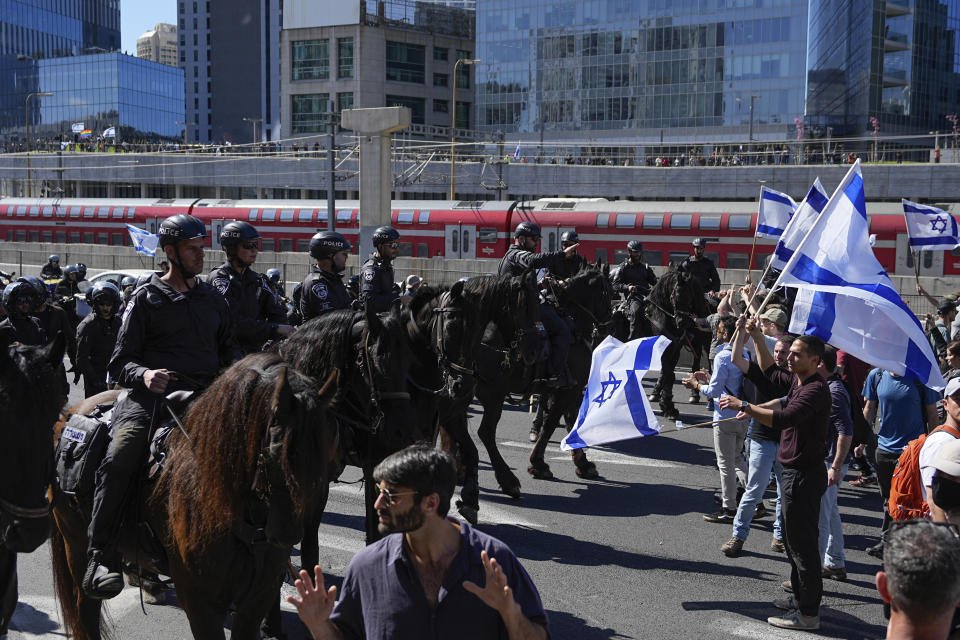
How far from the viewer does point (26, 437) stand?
5090mm

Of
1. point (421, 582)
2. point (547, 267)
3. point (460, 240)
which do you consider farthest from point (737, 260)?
point (421, 582)

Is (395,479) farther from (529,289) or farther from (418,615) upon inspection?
(529,289)

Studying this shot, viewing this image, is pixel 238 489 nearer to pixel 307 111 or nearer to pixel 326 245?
pixel 326 245

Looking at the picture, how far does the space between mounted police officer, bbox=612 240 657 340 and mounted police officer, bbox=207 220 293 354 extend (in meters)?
9.07

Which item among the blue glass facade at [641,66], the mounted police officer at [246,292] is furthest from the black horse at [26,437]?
the blue glass facade at [641,66]

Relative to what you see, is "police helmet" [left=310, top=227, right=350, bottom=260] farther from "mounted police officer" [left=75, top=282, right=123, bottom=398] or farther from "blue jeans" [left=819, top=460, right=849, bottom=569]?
"blue jeans" [left=819, top=460, right=849, bottom=569]

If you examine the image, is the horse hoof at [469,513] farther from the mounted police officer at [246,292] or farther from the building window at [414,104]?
the building window at [414,104]

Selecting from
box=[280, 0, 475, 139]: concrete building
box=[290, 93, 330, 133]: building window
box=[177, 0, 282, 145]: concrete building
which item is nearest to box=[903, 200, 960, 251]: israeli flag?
box=[280, 0, 475, 139]: concrete building

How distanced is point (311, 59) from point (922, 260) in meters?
69.7

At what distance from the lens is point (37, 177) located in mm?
73812

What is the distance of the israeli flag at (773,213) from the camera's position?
13727mm

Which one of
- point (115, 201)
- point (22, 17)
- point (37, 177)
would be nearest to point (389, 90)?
point (37, 177)

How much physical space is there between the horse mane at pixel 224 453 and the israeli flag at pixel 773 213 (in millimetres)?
10561

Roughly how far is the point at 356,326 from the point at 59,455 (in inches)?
82.6
